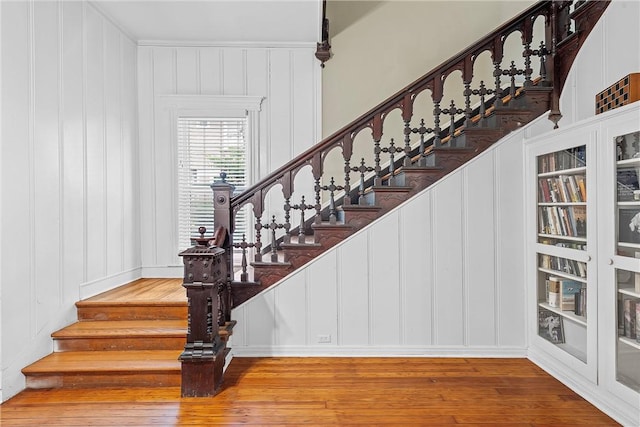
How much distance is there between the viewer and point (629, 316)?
8.15ft

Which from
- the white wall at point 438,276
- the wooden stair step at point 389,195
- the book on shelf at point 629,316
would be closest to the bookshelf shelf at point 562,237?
the white wall at point 438,276

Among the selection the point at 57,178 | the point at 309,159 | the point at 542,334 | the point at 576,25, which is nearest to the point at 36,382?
the point at 57,178

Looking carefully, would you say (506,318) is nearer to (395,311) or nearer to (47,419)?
(395,311)

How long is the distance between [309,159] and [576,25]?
8.39ft

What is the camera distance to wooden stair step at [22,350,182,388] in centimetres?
298

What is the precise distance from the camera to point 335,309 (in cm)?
368

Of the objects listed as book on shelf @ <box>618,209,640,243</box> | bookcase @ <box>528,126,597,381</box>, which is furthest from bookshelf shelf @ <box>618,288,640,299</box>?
book on shelf @ <box>618,209,640,243</box>

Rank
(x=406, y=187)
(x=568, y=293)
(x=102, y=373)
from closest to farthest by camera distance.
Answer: (x=102, y=373), (x=568, y=293), (x=406, y=187)

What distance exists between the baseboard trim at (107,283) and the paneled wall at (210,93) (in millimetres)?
195

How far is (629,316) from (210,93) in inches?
176

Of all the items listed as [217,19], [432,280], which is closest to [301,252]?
[432,280]

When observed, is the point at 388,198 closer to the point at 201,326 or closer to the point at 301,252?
the point at 301,252

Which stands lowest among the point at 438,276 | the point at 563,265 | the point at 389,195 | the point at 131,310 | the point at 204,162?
the point at 131,310

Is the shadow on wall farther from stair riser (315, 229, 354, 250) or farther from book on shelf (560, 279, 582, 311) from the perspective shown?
book on shelf (560, 279, 582, 311)
